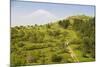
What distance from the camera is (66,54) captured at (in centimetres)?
313

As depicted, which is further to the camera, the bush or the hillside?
A: the bush

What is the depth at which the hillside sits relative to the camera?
114 inches

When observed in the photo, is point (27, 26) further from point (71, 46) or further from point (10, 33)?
point (71, 46)

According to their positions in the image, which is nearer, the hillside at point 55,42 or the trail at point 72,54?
the hillside at point 55,42

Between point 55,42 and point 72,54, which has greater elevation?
point 55,42

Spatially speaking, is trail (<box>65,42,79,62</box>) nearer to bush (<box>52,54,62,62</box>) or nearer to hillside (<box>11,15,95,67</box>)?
hillside (<box>11,15,95,67</box>)

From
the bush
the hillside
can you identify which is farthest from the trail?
the bush

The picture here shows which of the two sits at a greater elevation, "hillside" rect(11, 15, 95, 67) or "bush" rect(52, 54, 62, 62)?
"hillside" rect(11, 15, 95, 67)

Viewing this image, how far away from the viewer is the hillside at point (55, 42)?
Answer: 9.48 ft

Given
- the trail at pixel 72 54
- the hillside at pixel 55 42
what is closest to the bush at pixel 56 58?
the hillside at pixel 55 42

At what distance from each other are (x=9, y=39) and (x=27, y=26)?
0.30m

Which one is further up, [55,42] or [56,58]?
[55,42]

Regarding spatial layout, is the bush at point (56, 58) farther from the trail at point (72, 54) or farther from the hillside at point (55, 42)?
the trail at point (72, 54)

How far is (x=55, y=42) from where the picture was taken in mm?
3078
